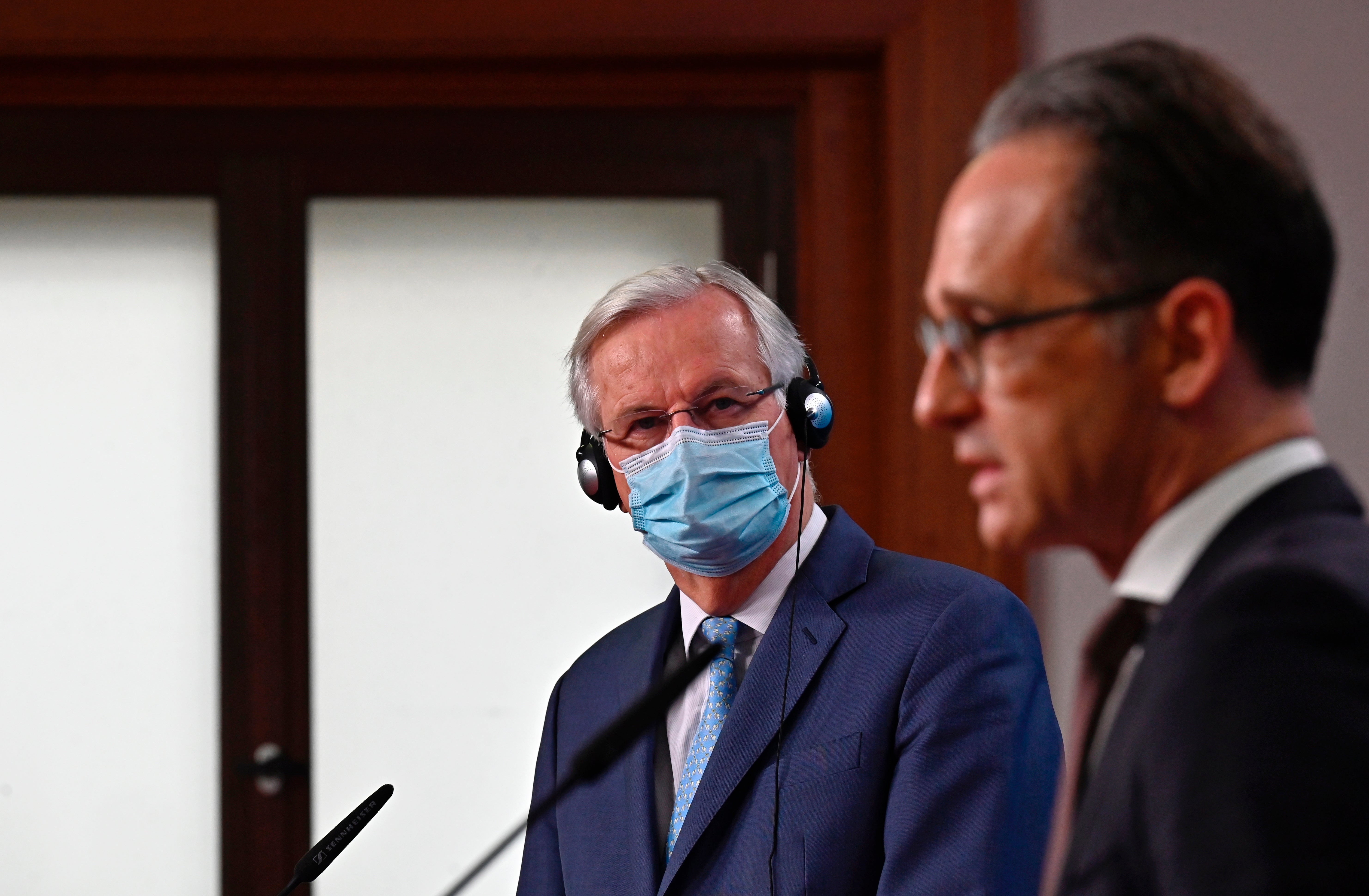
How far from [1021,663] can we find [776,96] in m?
1.32

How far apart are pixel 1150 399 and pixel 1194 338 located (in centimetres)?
4

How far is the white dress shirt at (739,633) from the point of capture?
1.33 metres

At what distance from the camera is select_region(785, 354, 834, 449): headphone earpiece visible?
1.37m

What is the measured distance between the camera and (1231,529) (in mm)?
587

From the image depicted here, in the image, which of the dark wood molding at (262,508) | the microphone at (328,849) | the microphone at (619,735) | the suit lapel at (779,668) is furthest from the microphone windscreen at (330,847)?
the dark wood molding at (262,508)

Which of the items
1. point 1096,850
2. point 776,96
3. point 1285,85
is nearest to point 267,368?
point 776,96

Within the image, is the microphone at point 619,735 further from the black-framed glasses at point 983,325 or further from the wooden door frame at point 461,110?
the wooden door frame at point 461,110

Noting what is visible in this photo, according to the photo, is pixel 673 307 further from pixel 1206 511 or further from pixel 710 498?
pixel 1206 511

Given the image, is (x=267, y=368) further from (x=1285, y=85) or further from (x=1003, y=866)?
(x=1285, y=85)

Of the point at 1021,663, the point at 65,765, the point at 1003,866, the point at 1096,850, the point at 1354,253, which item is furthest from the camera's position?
the point at 65,765

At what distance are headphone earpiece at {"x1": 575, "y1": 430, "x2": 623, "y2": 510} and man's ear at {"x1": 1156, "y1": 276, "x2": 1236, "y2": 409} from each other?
86 centimetres

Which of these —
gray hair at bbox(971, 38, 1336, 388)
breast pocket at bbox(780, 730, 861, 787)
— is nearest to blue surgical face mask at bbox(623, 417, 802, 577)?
breast pocket at bbox(780, 730, 861, 787)

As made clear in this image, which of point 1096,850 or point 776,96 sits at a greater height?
point 776,96

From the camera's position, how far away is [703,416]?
1369 millimetres
